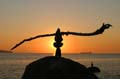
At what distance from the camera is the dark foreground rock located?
27.4ft

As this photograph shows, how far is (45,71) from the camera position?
8.49 meters

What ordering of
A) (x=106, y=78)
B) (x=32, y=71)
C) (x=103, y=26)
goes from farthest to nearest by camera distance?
(x=106, y=78), (x=32, y=71), (x=103, y=26)

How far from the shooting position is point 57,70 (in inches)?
331

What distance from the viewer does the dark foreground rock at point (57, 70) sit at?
836 centimetres

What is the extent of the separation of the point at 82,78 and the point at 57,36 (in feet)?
4.26

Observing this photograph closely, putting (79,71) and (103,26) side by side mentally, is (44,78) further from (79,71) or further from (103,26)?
(103,26)

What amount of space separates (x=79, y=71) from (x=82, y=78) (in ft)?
0.65

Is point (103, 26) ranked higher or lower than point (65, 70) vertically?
higher

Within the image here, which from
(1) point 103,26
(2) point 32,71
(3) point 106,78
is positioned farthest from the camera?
(3) point 106,78

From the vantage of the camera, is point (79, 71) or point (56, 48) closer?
point (79, 71)

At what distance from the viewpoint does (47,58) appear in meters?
8.92

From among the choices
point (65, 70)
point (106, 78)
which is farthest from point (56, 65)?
point (106, 78)

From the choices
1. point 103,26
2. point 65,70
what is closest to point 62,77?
point 65,70

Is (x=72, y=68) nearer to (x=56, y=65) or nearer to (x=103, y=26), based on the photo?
(x=56, y=65)
